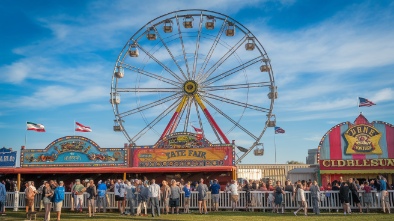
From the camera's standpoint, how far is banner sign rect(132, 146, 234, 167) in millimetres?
24766

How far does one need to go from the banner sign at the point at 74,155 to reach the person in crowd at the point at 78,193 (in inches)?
216

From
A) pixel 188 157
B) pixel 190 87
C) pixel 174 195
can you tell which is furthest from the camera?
pixel 190 87

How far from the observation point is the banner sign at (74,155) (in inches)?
994

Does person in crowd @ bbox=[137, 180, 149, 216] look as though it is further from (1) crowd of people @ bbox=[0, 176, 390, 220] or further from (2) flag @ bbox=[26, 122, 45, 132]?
(2) flag @ bbox=[26, 122, 45, 132]

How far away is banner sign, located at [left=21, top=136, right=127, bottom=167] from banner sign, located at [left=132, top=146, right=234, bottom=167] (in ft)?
3.92

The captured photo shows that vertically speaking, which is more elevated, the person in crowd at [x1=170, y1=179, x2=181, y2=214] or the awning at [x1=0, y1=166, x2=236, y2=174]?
the awning at [x1=0, y1=166, x2=236, y2=174]

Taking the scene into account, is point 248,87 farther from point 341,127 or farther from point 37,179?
point 37,179

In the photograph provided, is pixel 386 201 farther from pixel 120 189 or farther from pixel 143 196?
pixel 120 189

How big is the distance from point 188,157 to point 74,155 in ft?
20.4

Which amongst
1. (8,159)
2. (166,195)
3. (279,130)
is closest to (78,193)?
(166,195)

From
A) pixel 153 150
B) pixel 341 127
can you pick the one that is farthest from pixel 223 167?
pixel 341 127

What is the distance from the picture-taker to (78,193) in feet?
59.5

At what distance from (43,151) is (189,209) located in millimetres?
10033

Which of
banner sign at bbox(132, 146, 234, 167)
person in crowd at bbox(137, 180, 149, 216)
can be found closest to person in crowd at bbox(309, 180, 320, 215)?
person in crowd at bbox(137, 180, 149, 216)
